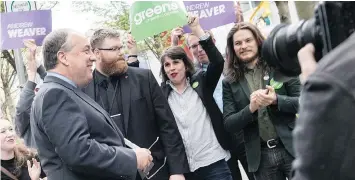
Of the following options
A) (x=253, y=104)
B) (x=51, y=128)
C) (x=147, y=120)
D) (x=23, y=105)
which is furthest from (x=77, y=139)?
(x=23, y=105)

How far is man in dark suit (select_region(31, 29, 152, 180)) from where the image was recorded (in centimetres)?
260

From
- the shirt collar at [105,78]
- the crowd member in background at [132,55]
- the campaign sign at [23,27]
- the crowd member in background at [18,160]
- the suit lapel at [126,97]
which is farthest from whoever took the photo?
the campaign sign at [23,27]

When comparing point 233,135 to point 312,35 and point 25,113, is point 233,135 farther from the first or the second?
point 312,35

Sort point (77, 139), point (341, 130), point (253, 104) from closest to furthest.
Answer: point (341, 130)
point (77, 139)
point (253, 104)

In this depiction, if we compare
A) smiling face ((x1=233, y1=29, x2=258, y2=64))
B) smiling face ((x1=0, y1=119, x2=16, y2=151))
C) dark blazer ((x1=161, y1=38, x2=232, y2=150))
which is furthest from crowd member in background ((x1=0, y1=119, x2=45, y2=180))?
smiling face ((x1=233, y1=29, x2=258, y2=64))

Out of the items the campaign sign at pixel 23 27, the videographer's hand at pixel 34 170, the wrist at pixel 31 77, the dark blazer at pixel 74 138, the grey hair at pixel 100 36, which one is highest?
the campaign sign at pixel 23 27

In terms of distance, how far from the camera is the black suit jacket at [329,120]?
1014mm

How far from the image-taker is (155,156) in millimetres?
3773

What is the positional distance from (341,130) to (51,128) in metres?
1.89

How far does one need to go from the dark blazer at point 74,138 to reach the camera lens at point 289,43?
1432mm

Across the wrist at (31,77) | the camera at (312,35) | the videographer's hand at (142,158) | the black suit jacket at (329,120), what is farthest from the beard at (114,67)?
the black suit jacket at (329,120)

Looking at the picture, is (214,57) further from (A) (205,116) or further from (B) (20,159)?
(B) (20,159)

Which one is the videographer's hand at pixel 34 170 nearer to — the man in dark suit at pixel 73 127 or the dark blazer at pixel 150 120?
the dark blazer at pixel 150 120

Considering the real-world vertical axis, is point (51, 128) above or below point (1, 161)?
above
